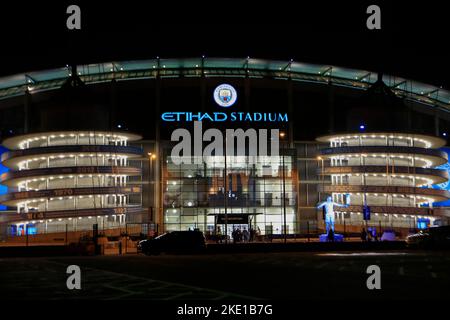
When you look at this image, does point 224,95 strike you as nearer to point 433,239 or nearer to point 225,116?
point 225,116

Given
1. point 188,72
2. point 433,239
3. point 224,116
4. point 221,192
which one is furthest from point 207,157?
point 433,239

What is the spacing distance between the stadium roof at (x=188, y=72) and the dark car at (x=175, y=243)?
52131 millimetres

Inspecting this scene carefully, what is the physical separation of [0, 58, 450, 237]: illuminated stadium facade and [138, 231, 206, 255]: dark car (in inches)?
990

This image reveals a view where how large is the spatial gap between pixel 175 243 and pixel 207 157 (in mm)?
37538

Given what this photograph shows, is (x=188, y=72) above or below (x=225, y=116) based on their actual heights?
above

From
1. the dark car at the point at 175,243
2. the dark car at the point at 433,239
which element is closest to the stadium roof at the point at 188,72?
the dark car at the point at 433,239

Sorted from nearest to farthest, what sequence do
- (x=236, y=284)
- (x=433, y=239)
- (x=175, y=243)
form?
1. (x=236, y=284)
2. (x=175, y=243)
3. (x=433, y=239)

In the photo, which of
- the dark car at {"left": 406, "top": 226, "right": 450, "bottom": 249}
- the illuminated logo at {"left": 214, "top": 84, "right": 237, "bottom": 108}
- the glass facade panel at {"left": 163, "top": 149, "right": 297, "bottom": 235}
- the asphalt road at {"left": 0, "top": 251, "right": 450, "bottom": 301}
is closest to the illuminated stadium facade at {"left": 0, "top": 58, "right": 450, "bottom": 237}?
the glass facade panel at {"left": 163, "top": 149, "right": 297, "bottom": 235}

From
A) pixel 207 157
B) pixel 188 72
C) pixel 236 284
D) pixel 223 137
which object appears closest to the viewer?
pixel 236 284

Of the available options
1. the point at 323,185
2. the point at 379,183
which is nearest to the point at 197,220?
the point at 323,185

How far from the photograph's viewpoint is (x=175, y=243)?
1757 inches

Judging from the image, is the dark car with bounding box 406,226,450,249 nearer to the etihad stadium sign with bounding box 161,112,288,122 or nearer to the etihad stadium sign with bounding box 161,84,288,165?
the etihad stadium sign with bounding box 161,84,288,165

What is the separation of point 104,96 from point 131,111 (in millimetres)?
5634

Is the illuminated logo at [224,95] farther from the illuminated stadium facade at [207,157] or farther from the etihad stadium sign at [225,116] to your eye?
the etihad stadium sign at [225,116]
